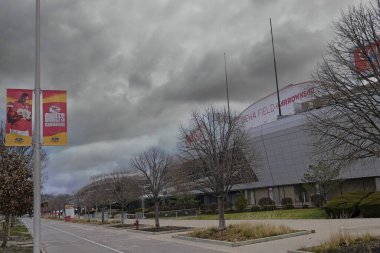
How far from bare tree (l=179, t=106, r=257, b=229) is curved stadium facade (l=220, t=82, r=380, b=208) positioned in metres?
32.2

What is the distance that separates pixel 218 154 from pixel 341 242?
35.6ft

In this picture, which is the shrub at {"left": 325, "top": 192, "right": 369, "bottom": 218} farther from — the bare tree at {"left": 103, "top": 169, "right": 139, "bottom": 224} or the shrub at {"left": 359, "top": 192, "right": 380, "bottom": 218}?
the bare tree at {"left": 103, "top": 169, "right": 139, "bottom": 224}

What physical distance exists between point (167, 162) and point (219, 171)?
15.9 meters

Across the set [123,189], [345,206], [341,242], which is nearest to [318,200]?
[345,206]

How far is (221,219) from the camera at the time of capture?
23641 mm

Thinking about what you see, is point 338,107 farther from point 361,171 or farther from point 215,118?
point 361,171

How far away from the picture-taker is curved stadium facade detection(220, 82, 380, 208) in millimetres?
57738

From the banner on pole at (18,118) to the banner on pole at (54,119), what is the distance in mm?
420

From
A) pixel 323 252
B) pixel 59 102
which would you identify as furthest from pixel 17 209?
pixel 323 252

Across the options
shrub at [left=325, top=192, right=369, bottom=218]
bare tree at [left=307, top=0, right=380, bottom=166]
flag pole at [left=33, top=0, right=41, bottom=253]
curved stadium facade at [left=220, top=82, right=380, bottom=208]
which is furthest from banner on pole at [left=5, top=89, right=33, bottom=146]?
curved stadium facade at [left=220, top=82, right=380, bottom=208]

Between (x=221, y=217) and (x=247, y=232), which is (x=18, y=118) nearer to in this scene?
(x=247, y=232)

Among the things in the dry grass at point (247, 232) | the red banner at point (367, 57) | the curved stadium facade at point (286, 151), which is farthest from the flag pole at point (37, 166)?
the curved stadium facade at point (286, 151)

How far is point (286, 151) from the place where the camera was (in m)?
63.7

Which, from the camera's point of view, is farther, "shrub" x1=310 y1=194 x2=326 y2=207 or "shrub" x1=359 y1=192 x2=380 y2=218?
"shrub" x1=310 y1=194 x2=326 y2=207
